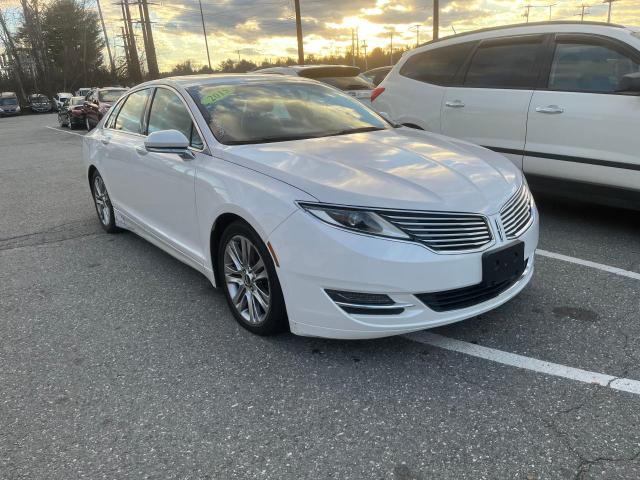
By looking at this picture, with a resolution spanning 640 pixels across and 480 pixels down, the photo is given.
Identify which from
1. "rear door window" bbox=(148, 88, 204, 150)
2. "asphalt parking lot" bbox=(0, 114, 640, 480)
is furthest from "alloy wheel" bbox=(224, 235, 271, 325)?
"rear door window" bbox=(148, 88, 204, 150)

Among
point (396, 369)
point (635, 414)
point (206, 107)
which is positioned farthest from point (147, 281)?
point (635, 414)

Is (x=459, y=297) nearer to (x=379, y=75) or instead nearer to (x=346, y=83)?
(x=346, y=83)

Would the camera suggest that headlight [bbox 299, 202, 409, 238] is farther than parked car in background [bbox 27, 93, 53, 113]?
No

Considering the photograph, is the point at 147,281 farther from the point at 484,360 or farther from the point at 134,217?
the point at 484,360

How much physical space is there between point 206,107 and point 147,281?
1.51 metres

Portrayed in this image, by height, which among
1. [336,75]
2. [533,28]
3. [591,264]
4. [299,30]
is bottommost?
[591,264]

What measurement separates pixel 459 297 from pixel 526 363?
1.76ft

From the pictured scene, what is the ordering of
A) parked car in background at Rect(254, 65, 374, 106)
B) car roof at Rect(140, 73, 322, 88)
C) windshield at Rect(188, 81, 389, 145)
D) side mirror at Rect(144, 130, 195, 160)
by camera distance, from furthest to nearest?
parked car in background at Rect(254, 65, 374, 106), car roof at Rect(140, 73, 322, 88), windshield at Rect(188, 81, 389, 145), side mirror at Rect(144, 130, 195, 160)

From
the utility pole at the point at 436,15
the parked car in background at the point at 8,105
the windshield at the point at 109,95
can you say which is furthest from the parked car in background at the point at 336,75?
the parked car in background at the point at 8,105

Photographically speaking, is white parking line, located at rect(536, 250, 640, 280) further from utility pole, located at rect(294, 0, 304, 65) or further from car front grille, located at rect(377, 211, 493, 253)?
utility pole, located at rect(294, 0, 304, 65)

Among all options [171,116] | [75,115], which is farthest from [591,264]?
[75,115]

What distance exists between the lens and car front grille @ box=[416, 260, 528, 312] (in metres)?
2.74

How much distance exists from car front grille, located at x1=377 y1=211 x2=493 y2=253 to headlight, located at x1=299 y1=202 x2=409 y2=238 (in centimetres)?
3

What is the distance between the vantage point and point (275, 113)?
13.0 feet
